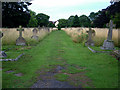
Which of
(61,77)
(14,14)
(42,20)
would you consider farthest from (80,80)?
(42,20)

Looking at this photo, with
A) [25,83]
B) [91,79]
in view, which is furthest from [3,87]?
[91,79]

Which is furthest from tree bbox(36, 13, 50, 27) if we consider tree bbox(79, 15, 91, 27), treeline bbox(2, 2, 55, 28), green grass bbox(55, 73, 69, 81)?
green grass bbox(55, 73, 69, 81)

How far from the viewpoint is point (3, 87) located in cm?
465

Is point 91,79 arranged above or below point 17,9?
below

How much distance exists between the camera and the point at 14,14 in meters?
40.3

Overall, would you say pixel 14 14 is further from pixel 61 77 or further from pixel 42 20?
pixel 42 20

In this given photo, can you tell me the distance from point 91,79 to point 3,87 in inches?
118

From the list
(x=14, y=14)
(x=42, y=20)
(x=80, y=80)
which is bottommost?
(x=80, y=80)

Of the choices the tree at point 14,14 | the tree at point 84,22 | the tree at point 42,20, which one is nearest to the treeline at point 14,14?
the tree at point 14,14

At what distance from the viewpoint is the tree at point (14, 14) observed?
128 feet

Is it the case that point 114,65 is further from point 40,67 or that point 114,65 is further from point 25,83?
point 25,83

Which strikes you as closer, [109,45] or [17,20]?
[109,45]

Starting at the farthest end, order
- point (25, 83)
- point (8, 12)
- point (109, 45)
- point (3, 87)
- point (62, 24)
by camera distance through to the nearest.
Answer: point (62, 24) → point (8, 12) → point (109, 45) → point (25, 83) → point (3, 87)

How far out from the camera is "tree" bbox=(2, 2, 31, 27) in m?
39.0
